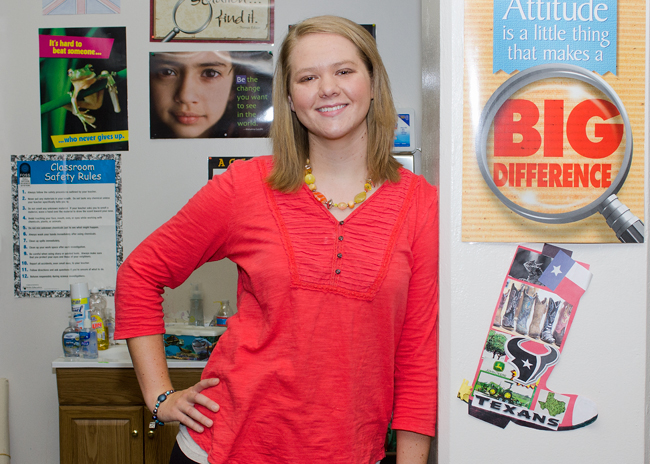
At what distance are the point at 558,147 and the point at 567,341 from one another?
264mm

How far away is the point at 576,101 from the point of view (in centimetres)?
70

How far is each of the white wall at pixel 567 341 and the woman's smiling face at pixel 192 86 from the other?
1575 millimetres

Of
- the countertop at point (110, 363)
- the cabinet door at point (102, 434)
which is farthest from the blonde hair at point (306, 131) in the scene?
the cabinet door at point (102, 434)

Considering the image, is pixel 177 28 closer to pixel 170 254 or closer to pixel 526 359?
pixel 170 254

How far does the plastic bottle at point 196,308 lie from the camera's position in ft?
7.12

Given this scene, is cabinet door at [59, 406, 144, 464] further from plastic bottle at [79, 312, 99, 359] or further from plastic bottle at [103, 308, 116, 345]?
plastic bottle at [103, 308, 116, 345]

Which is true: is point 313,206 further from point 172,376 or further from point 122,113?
point 122,113

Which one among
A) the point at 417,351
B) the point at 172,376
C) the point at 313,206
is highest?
the point at 313,206

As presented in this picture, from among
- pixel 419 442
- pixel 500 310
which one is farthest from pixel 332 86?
pixel 419 442

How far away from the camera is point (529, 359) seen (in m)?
0.72

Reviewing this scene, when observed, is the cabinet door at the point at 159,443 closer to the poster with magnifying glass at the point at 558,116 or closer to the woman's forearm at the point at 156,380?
the woman's forearm at the point at 156,380

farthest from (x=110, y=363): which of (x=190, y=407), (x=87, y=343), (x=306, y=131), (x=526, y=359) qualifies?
(x=526, y=359)

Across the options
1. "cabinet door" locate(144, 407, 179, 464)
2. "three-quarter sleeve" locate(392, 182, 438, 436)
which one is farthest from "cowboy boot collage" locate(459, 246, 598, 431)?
"cabinet door" locate(144, 407, 179, 464)

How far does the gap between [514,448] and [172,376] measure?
1.45 meters
